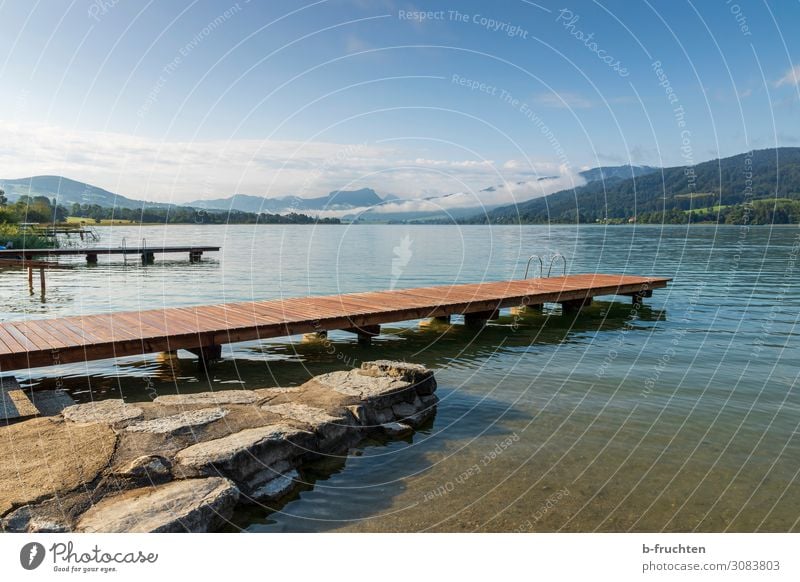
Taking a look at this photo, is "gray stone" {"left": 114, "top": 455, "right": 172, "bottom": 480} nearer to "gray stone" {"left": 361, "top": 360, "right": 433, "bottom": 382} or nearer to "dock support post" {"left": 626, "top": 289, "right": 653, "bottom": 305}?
"gray stone" {"left": 361, "top": 360, "right": 433, "bottom": 382}

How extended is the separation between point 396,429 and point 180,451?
3.37m

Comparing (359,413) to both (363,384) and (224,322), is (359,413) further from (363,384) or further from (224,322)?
(224,322)

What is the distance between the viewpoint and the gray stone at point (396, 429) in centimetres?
937

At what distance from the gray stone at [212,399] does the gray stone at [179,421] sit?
0.42 meters

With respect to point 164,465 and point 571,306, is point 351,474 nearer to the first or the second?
point 164,465

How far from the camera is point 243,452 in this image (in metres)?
7.24

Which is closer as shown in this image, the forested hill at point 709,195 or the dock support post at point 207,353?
the dock support post at point 207,353

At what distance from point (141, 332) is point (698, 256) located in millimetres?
52680

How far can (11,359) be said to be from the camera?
35.4ft

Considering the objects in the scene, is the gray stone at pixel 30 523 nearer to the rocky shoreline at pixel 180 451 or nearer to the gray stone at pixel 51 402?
the rocky shoreline at pixel 180 451

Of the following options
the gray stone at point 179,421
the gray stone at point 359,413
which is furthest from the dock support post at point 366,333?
the gray stone at point 179,421
